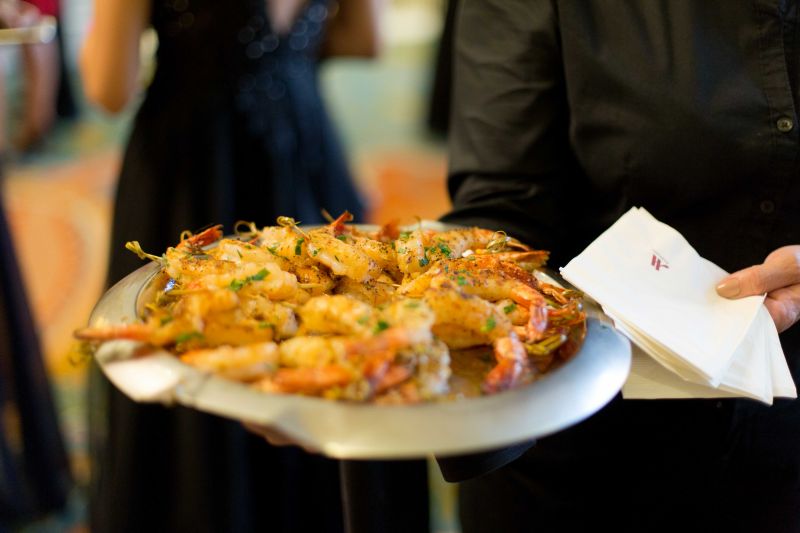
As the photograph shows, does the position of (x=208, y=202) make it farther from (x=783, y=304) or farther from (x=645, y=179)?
(x=783, y=304)

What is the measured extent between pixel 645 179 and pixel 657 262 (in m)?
0.18

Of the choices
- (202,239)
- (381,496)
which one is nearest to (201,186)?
(202,239)

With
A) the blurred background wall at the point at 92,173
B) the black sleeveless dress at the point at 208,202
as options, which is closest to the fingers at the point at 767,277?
the black sleeveless dress at the point at 208,202

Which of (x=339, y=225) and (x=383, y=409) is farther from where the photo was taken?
(x=339, y=225)

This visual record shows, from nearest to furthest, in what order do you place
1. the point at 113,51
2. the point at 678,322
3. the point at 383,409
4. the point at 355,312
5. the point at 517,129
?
1. the point at 383,409
2. the point at 355,312
3. the point at 678,322
4. the point at 517,129
5. the point at 113,51

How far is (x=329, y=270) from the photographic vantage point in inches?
36.0

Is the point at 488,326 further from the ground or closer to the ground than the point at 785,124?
closer to the ground

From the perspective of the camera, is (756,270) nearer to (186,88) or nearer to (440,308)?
(440,308)

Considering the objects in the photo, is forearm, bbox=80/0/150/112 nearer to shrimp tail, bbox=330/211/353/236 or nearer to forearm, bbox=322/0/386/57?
forearm, bbox=322/0/386/57

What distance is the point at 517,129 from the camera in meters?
1.20

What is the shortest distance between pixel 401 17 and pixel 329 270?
17.2 ft

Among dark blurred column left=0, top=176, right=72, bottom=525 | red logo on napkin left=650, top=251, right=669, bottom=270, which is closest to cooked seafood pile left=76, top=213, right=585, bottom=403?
red logo on napkin left=650, top=251, right=669, bottom=270

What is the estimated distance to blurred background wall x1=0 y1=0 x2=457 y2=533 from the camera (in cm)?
259

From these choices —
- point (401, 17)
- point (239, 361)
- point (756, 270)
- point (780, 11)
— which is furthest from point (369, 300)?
point (401, 17)
